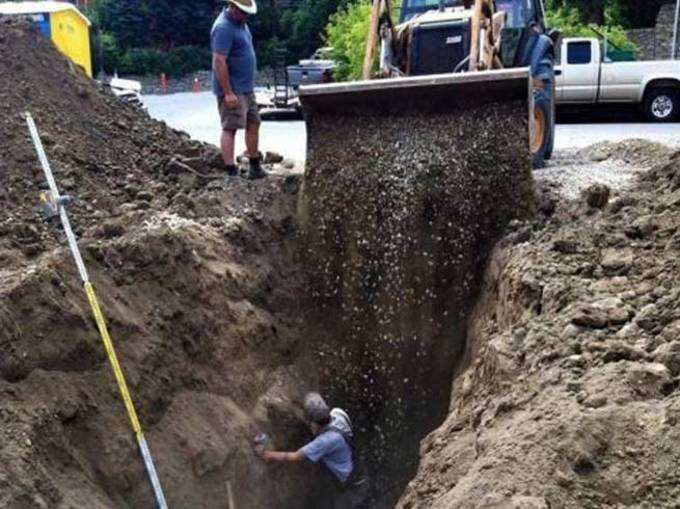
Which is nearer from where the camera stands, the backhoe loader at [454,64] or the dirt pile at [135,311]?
the dirt pile at [135,311]

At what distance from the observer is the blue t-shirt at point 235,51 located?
8.25 metres

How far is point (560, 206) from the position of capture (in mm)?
8172

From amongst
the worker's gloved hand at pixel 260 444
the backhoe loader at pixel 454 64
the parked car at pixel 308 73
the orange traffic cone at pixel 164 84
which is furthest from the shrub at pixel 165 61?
the worker's gloved hand at pixel 260 444

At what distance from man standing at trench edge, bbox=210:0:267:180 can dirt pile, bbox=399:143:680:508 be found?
2.73 m

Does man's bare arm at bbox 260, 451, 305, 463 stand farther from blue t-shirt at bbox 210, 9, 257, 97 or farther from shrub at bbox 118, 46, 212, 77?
shrub at bbox 118, 46, 212, 77

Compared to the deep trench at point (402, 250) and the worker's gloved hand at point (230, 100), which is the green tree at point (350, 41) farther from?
the deep trench at point (402, 250)

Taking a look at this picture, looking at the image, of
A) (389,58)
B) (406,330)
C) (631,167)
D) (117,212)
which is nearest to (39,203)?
(117,212)

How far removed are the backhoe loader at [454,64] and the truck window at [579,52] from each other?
8.14 metres

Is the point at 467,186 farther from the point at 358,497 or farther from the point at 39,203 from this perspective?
the point at 39,203

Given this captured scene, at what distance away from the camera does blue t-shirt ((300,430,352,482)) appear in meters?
7.22

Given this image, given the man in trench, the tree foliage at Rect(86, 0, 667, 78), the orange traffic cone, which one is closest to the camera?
the man in trench

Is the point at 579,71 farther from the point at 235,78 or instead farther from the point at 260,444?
the point at 260,444

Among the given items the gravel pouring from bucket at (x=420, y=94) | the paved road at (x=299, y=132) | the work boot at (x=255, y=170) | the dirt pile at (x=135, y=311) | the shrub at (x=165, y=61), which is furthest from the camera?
the shrub at (x=165, y=61)

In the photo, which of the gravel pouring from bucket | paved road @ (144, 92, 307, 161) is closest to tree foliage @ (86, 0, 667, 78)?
paved road @ (144, 92, 307, 161)
